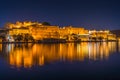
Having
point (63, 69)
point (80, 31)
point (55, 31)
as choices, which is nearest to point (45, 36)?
point (55, 31)

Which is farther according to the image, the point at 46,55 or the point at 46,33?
the point at 46,33

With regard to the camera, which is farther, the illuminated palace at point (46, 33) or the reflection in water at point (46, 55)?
the illuminated palace at point (46, 33)

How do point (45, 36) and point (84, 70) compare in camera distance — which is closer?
point (84, 70)

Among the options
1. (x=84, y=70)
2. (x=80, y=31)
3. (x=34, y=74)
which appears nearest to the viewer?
(x=34, y=74)

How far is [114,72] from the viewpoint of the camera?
547 inches

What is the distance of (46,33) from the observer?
83.9 metres

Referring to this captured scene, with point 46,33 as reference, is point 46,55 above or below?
below

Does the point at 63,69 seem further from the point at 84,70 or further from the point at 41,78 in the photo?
the point at 41,78

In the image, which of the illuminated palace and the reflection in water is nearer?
the reflection in water

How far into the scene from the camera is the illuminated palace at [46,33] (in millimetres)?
76794

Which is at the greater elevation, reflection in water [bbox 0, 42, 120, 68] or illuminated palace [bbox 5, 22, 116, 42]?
illuminated palace [bbox 5, 22, 116, 42]

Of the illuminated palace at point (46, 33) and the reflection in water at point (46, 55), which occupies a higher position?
the illuminated palace at point (46, 33)

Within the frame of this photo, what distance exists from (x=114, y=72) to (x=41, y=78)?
3534 mm

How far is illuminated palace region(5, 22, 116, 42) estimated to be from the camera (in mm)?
76794
